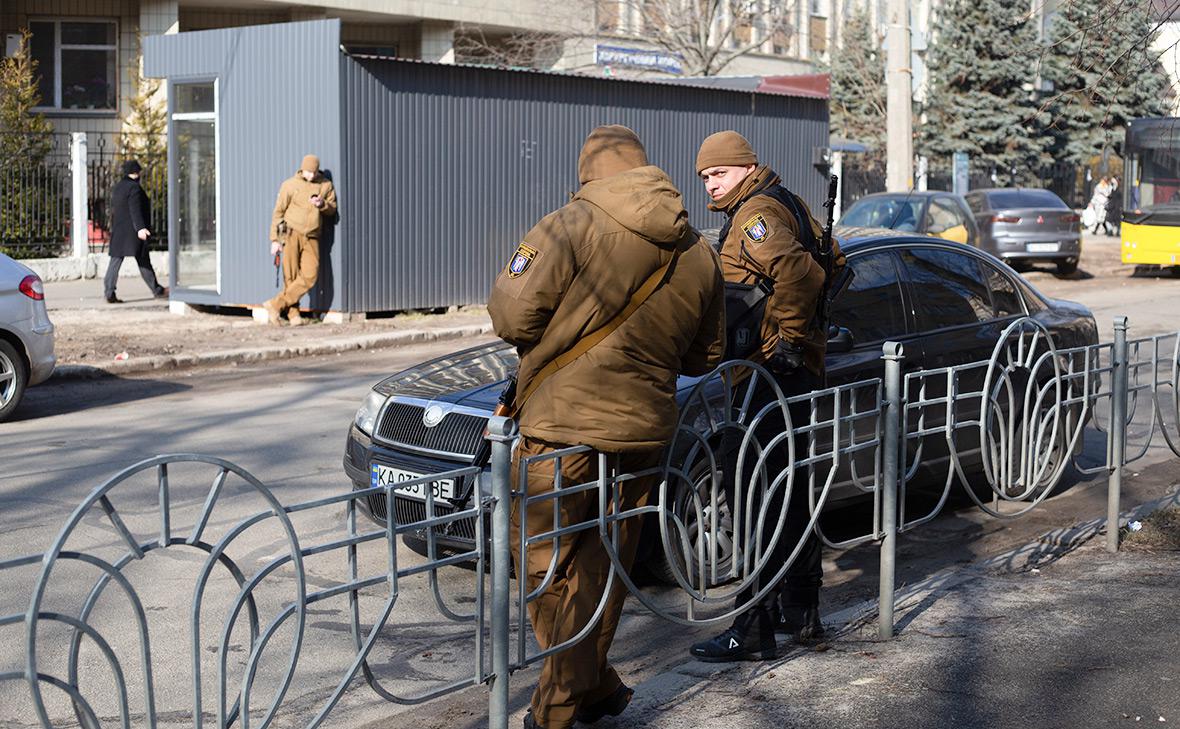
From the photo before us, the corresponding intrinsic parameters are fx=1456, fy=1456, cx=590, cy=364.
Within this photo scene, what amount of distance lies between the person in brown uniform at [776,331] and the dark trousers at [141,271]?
15287mm

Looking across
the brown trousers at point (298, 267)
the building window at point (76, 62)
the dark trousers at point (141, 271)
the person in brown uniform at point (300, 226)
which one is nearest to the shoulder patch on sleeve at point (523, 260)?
the person in brown uniform at point (300, 226)

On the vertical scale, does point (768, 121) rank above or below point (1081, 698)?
above

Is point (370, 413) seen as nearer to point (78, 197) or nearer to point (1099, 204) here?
point (78, 197)

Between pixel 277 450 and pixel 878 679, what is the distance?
18.2 ft

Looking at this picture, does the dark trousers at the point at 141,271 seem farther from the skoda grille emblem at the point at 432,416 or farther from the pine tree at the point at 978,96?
the pine tree at the point at 978,96

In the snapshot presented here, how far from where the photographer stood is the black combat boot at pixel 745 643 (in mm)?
5145

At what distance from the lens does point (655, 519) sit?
484 centimetres

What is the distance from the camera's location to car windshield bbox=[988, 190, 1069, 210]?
26094 mm

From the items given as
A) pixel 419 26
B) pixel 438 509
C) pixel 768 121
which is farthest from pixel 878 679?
pixel 419 26

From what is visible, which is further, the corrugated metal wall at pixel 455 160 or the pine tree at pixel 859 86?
the pine tree at pixel 859 86

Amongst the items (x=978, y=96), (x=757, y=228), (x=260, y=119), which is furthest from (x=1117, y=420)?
(x=978, y=96)

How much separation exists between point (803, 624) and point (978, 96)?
40359mm

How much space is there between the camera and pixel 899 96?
68.9ft

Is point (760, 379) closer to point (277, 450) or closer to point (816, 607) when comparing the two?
point (816, 607)
